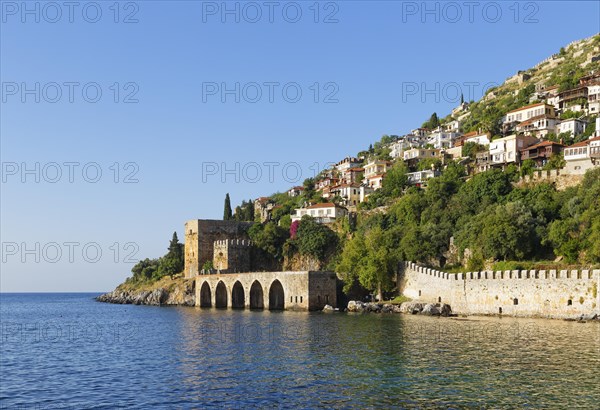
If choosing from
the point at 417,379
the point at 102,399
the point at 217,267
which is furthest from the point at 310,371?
the point at 217,267

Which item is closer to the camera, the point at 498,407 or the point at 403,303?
the point at 498,407

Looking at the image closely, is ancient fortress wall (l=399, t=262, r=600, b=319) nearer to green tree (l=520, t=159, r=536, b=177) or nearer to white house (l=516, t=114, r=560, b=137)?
green tree (l=520, t=159, r=536, b=177)

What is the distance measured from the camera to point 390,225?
61.6 meters

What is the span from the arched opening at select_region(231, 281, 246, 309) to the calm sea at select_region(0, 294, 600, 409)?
23880mm

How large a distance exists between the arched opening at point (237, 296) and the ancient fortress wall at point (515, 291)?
20.5m

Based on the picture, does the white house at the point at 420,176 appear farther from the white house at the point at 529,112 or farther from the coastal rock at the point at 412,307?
the coastal rock at the point at 412,307

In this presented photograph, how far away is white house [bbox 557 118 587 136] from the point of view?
67000 millimetres

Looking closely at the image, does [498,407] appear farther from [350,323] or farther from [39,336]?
[39,336]

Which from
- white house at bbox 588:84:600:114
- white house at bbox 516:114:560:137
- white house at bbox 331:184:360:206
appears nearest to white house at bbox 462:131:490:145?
white house at bbox 516:114:560:137

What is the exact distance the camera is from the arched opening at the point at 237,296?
60.9 metres

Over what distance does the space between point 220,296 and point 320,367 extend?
4250cm

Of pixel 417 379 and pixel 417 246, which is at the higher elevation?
pixel 417 246

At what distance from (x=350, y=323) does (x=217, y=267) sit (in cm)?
3434

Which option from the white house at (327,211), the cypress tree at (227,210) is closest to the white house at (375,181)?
the white house at (327,211)
